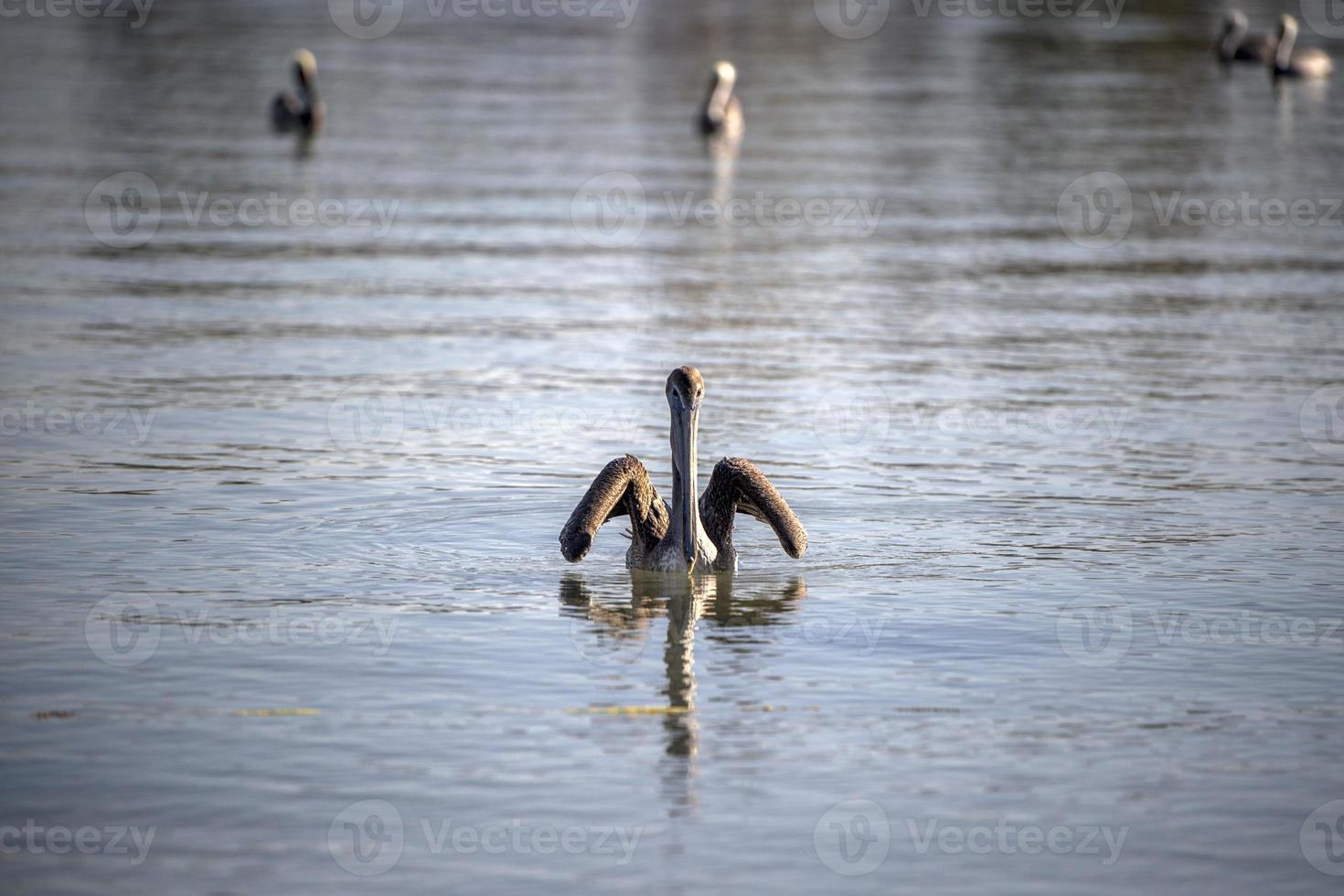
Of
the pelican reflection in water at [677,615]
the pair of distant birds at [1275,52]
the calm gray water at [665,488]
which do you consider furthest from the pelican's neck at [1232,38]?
the pelican reflection in water at [677,615]

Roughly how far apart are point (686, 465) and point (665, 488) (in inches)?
122

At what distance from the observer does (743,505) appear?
12109 mm

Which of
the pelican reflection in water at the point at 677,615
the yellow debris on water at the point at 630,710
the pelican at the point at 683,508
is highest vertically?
the pelican at the point at 683,508

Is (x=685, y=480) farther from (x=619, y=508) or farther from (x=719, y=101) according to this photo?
(x=719, y=101)

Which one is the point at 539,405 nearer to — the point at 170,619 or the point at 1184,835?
the point at 170,619

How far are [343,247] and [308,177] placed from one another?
6.24 metres

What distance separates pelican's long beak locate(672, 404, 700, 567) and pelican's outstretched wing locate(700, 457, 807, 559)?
41 cm

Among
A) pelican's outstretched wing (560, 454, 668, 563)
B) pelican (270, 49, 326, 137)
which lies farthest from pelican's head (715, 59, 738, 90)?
pelican's outstretched wing (560, 454, 668, 563)

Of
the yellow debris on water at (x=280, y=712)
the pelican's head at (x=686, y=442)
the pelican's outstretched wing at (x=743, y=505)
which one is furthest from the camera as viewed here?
the pelican's outstretched wing at (x=743, y=505)

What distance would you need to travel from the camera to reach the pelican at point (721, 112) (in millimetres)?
37562

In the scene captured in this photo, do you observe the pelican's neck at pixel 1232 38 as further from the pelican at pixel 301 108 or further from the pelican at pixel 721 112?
the pelican at pixel 301 108

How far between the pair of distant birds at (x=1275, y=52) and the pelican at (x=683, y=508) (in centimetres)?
Answer: 3803

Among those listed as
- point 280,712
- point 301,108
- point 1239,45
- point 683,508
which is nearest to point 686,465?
Answer: point 683,508

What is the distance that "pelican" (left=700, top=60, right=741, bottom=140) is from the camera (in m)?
37.6
